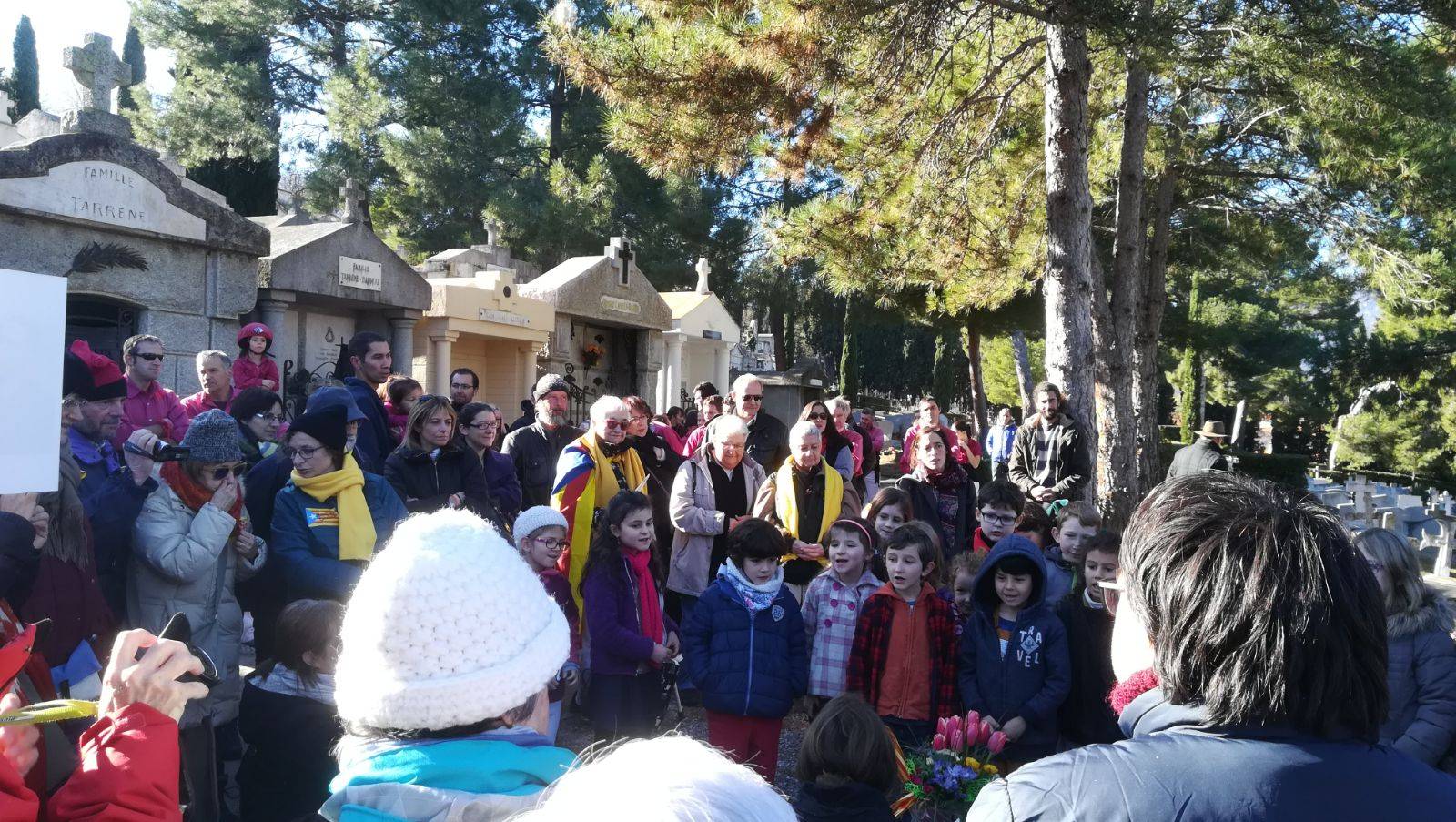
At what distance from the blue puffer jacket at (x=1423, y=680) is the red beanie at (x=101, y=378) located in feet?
17.1

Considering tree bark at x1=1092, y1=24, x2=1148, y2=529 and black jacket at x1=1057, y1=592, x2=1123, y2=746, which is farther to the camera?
tree bark at x1=1092, y1=24, x2=1148, y2=529

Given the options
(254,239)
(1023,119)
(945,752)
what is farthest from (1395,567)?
(254,239)

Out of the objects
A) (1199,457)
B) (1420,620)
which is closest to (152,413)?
(1420,620)

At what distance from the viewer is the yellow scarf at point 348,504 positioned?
12.6 ft

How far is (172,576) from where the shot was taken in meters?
3.56

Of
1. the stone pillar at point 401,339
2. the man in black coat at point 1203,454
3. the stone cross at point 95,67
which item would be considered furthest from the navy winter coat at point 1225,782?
the stone pillar at point 401,339

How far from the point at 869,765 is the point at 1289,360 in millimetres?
33020

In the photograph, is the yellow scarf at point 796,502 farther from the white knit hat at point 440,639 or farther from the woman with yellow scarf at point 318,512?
the white knit hat at point 440,639

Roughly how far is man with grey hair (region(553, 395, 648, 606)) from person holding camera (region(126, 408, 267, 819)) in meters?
1.63

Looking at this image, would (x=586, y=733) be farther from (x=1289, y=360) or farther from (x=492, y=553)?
(x=1289, y=360)

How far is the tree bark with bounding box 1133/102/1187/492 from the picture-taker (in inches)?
453

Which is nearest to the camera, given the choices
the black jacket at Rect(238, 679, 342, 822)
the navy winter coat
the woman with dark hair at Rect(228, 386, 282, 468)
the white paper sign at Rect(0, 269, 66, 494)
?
the navy winter coat

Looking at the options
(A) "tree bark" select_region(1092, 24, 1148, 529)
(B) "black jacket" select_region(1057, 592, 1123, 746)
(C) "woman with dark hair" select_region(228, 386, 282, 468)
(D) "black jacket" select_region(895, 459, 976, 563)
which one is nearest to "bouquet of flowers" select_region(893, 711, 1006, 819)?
(B) "black jacket" select_region(1057, 592, 1123, 746)

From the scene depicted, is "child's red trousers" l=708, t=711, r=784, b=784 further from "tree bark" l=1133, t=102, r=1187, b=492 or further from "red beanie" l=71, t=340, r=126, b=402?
"tree bark" l=1133, t=102, r=1187, b=492
